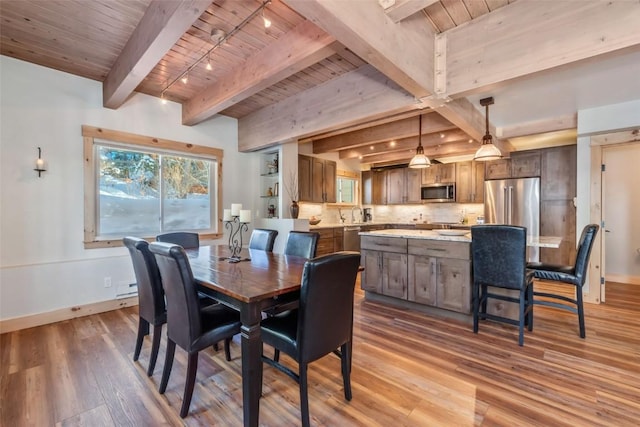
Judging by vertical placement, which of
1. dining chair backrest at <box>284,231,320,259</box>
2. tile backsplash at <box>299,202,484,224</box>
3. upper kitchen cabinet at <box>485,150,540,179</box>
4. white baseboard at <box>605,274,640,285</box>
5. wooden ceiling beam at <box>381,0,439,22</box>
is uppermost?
wooden ceiling beam at <box>381,0,439,22</box>

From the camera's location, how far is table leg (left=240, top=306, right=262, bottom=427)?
1.53 meters

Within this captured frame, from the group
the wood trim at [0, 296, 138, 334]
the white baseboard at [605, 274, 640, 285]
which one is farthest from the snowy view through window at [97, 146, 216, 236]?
the white baseboard at [605, 274, 640, 285]

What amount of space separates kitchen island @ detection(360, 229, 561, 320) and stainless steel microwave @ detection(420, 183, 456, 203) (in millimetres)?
3168

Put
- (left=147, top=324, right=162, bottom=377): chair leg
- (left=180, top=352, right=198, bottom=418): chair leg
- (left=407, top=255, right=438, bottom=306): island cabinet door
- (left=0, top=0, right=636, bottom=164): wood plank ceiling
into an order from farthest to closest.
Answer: (left=407, top=255, right=438, bottom=306): island cabinet door < (left=147, top=324, right=162, bottom=377): chair leg < (left=0, top=0, right=636, bottom=164): wood plank ceiling < (left=180, top=352, right=198, bottom=418): chair leg

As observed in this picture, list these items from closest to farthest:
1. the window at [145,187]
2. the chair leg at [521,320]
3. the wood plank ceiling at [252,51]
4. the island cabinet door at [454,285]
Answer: the wood plank ceiling at [252,51] → the chair leg at [521,320] → the island cabinet door at [454,285] → the window at [145,187]

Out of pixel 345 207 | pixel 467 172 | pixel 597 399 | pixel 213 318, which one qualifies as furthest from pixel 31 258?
pixel 467 172

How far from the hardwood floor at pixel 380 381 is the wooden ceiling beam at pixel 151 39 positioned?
2.50 metres

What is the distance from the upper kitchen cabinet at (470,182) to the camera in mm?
6090

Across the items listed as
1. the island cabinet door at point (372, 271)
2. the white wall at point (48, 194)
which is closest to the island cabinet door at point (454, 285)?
the island cabinet door at point (372, 271)

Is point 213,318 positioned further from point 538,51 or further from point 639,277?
point 639,277

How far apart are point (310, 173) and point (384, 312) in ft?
10.5

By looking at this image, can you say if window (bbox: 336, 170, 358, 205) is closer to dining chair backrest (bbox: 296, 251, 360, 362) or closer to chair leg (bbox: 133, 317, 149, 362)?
chair leg (bbox: 133, 317, 149, 362)

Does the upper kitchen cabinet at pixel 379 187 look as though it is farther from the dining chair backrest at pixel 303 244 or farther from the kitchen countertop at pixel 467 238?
the dining chair backrest at pixel 303 244

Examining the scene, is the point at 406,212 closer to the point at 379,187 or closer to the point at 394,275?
the point at 379,187
